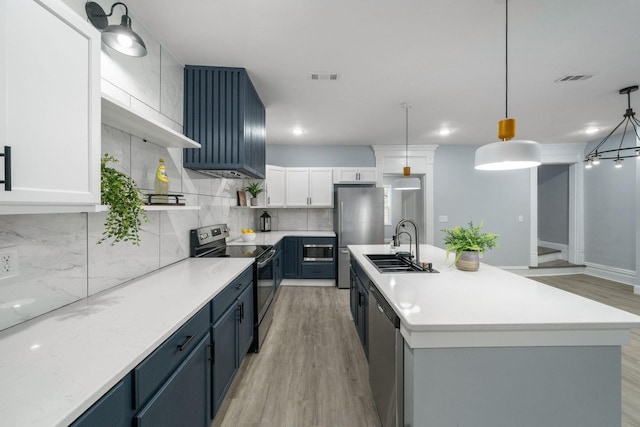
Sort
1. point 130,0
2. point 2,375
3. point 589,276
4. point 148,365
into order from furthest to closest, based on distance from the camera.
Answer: point 589,276, point 130,0, point 148,365, point 2,375

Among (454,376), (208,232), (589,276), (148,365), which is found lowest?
(589,276)

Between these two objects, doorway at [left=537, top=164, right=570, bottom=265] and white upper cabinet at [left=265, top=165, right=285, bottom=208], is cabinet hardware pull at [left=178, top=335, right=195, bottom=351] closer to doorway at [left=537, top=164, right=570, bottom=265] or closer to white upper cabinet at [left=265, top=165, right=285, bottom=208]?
white upper cabinet at [left=265, top=165, right=285, bottom=208]

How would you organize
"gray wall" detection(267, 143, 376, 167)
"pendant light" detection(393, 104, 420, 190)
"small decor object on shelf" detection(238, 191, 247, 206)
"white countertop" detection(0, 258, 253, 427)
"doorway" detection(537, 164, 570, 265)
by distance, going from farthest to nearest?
"doorway" detection(537, 164, 570, 265) < "gray wall" detection(267, 143, 376, 167) < "small decor object on shelf" detection(238, 191, 247, 206) < "pendant light" detection(393, 104, 420, 190) < "white countertop" detection(0, 258, 253, 427)

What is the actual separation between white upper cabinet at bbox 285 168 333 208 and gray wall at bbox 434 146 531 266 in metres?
2.23

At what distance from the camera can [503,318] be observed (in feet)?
3.68

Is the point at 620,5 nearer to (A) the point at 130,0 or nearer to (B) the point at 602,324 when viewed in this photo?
(B) the point at 602,324

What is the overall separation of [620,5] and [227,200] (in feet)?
12.6

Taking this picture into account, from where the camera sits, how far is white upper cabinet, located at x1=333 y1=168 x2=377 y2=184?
16.7 ft

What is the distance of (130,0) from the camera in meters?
1.64

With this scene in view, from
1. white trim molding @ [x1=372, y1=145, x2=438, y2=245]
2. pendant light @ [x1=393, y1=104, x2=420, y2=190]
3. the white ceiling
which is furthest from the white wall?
white trim molding @ [x1=372, y1=145, x2=438, y2=245]

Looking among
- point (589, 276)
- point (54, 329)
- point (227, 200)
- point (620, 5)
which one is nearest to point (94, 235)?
point (54, 329)

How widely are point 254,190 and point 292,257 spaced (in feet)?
4.40

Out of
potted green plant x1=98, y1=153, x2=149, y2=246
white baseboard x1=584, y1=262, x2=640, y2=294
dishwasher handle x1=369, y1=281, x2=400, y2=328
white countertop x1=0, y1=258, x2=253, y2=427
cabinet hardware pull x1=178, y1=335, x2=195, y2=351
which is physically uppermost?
potted green plant x1=98, y1=153, x2=149, y2=246

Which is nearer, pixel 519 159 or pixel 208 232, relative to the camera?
pixel 519 159
